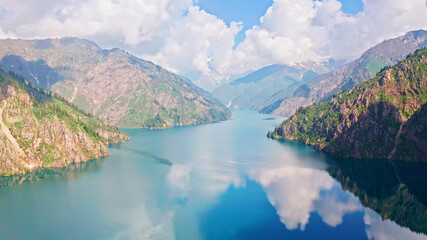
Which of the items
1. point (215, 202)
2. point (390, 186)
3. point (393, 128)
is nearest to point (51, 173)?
point (215, 202)

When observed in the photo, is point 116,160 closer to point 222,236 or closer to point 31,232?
point 31,232

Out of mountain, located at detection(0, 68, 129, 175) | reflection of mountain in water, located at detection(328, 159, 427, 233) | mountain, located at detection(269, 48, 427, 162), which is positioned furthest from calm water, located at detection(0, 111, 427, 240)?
mountain, located at detection(269, 48, 427, 162)

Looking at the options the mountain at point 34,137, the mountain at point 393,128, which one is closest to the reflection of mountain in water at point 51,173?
the mountain at point 34,137

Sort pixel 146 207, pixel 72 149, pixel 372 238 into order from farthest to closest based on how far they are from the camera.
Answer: pixel 72 149 → pixel 146 207 → pixel 372 238

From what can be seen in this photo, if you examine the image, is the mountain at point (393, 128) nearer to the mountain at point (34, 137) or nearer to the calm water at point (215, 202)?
the calm water at point (215, 202)

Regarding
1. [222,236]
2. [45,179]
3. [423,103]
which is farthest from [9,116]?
[423,103]

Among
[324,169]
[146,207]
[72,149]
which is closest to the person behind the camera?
[146,207]
